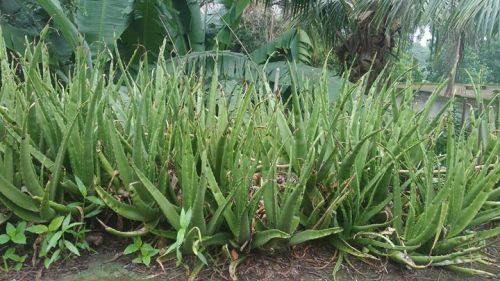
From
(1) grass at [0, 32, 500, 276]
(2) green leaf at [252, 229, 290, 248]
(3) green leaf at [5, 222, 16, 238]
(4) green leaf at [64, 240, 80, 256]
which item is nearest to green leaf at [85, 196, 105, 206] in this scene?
(1) grass at [0, 32, 500, 276]

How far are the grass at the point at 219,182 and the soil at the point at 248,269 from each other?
58 millimetres

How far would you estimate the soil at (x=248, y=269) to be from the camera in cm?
215

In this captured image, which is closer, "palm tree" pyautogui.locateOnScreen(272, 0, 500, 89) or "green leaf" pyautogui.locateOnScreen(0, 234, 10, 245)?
"green leaf" pyautogui.locateOnScreen(0, 234, 10, 245)

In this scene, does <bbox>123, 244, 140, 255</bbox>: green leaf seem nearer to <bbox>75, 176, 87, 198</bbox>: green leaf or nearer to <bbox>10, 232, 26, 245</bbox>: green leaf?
<bbox>75, 176, 87, 198</bbox>: green leaf

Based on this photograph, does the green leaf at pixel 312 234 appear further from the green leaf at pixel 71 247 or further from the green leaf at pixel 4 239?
the green leaf at pixel 4 239

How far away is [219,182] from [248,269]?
45cm

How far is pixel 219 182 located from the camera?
95.6 inches

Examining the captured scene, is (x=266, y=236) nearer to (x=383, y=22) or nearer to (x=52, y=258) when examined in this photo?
(x=52, y=258)

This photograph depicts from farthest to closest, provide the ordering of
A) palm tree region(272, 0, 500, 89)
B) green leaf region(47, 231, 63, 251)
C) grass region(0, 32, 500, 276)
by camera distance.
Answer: palm tree region(272, 0, 500, 89) < grass region(0, 32, 500, 276) < green leaf region(47, 231, 63, 251)

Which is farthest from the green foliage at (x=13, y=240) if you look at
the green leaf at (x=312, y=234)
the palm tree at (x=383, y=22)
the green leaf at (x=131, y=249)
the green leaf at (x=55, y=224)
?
the palm tree at (x=383, y=22)

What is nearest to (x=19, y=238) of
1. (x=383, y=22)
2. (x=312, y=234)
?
(x=312, y=234)

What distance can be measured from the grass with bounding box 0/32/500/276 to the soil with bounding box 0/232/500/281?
6cm

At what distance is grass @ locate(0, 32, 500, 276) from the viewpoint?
7.25 feet

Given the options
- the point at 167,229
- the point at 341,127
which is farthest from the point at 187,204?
the point at 341,127
